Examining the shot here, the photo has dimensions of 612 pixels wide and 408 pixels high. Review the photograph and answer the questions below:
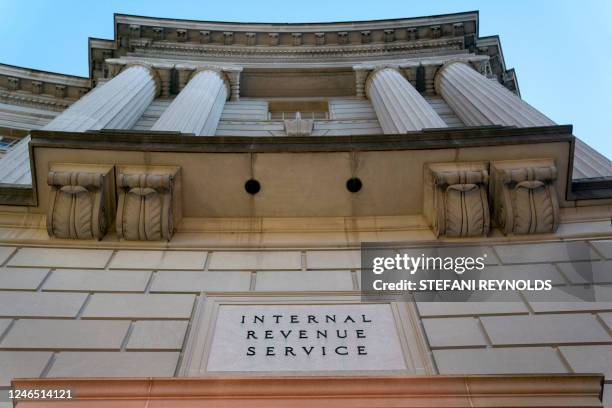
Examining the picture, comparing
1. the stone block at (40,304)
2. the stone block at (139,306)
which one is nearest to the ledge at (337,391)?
the stone block at (139,306)

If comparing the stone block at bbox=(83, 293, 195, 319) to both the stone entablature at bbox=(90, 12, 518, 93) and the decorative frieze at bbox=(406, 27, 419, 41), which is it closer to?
the stone entablature at bbox=(90, 12, 518, 93)

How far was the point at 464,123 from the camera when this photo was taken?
1584cm

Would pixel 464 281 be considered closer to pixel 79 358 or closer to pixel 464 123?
pixel 79 358

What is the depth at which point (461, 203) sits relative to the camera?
9070 mm

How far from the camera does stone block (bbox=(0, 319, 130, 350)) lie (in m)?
6.87

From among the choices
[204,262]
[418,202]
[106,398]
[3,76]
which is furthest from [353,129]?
[3,76]

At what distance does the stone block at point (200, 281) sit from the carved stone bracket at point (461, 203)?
3.40 meters

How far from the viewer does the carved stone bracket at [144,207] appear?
9023 mm

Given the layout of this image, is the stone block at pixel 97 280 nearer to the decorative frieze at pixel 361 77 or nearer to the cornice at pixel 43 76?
the decorative frieze at pixel 361 77

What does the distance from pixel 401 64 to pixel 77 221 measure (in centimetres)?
1434

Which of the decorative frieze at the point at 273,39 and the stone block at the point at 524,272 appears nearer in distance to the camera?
the stone block at the point at 524,272

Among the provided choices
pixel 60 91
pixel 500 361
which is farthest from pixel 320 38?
pixel 500 361

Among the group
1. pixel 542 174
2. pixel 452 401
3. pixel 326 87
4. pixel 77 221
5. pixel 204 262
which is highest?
pixel 326 87

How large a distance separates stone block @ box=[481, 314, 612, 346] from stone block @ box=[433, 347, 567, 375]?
0.16m
